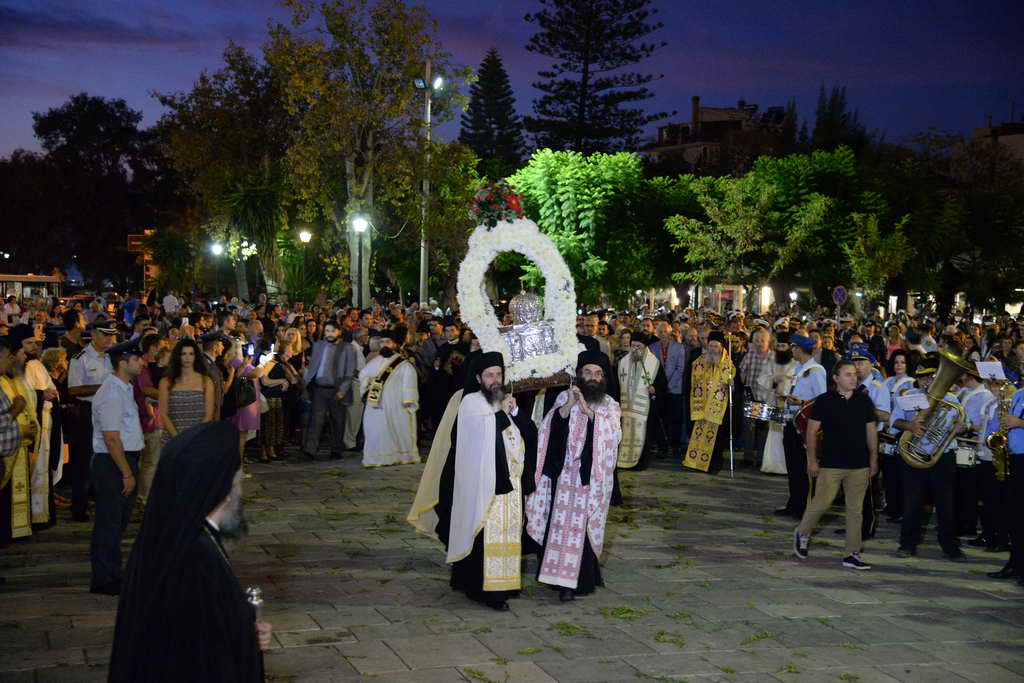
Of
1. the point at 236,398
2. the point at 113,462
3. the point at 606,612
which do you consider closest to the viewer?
the point at 606,612

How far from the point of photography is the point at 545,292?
8852 mm

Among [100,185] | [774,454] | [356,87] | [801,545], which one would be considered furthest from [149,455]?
[100,185]

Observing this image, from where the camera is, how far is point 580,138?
58.5 meters

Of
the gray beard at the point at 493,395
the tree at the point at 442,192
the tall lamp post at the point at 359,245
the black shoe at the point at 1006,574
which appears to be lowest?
the black shoe at the point at 1006,574

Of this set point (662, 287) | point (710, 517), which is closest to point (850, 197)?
point (662, 287)

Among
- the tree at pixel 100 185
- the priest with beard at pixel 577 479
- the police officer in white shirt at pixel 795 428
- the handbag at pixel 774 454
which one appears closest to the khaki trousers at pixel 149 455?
the priest with beard at pixel 577 479

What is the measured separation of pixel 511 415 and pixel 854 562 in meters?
3.43

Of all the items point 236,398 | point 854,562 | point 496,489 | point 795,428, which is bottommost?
point 854,562

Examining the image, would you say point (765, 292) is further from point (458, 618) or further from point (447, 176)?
point (458, 618)

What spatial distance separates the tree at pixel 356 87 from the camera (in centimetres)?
2691

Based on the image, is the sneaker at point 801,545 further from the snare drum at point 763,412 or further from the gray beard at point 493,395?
the gray beard at point 493,395

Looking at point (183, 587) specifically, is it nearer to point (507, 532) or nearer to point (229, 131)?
point (507, 532)

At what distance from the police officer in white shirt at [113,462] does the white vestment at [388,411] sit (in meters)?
5.95

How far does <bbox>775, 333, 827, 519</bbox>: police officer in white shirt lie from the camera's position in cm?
1091
